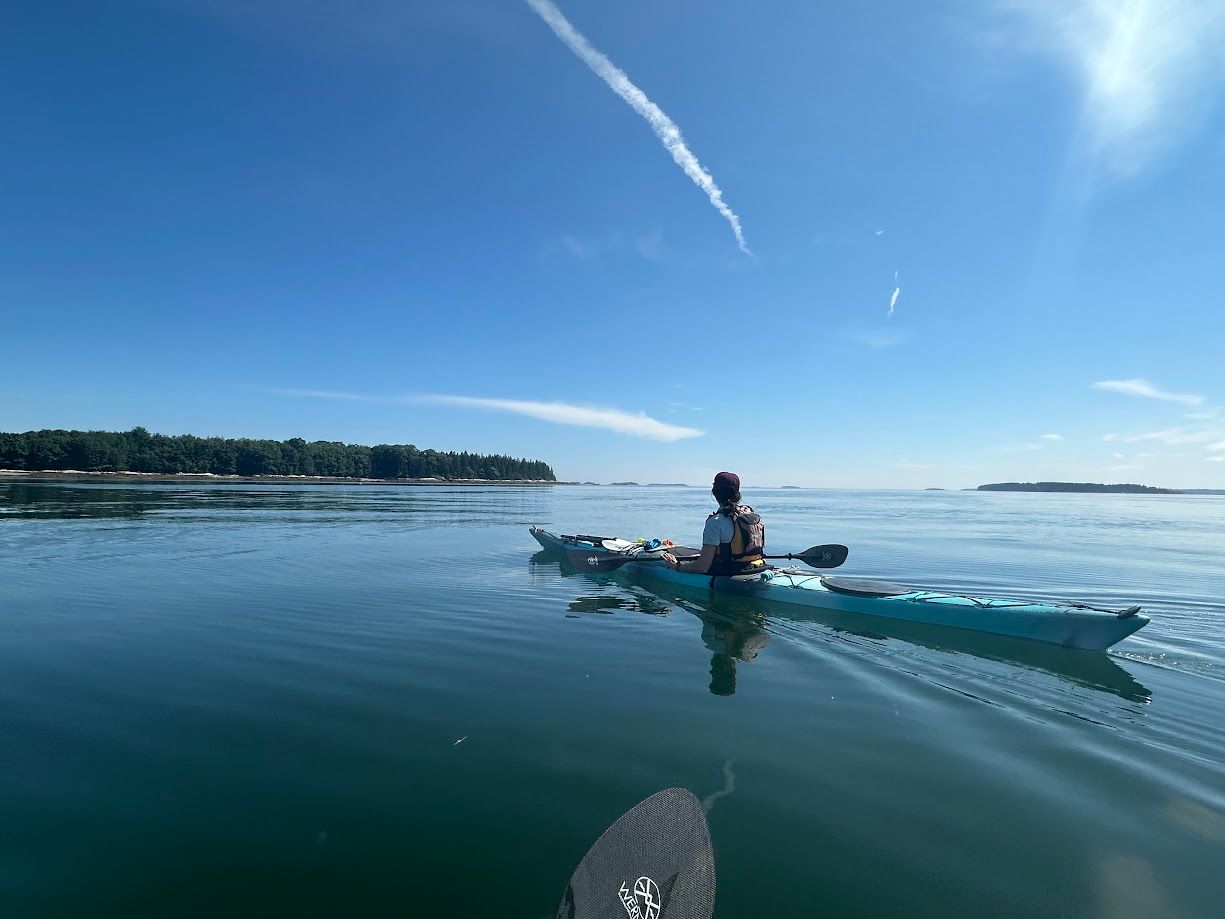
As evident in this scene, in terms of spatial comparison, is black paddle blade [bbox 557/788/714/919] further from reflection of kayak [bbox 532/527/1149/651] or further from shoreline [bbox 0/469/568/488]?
shoreline [bbox 0/469/568/488]

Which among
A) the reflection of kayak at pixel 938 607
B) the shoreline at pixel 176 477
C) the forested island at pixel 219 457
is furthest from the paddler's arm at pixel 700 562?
the forested island at pixel 219 457

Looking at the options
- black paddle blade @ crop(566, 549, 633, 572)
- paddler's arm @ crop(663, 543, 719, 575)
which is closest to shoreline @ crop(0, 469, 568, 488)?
black paddle blade @ crop(566, 549, 633, 572)

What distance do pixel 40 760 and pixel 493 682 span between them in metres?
4.29

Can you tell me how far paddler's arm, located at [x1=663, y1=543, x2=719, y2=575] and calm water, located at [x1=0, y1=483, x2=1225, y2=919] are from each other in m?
1.47

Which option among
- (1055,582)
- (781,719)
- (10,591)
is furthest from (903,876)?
(10,591)

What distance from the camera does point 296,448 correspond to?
15225 centimetres

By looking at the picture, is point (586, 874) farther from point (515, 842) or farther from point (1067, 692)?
point (1067, 692)

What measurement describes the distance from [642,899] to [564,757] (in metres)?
2.54

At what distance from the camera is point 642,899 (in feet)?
9.68

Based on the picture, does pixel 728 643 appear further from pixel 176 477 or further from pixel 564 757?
pixel 176 477

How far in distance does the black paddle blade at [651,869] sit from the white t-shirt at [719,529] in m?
9.50

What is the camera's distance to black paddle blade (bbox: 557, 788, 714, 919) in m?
2.94

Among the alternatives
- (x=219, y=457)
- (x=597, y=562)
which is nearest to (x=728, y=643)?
(x=597, y=562)

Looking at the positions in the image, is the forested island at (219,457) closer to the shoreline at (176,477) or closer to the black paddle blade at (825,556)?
the shoreline at (176,477)
